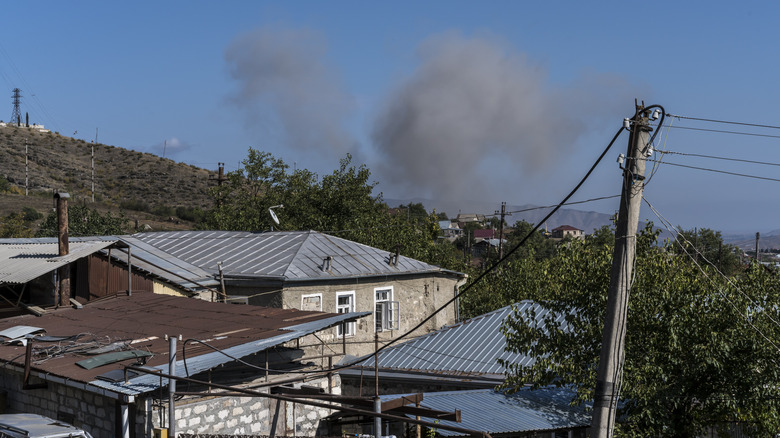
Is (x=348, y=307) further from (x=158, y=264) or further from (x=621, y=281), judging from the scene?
(x=621, y=281)

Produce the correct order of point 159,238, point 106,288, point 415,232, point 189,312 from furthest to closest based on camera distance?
point 415,232 → point 159,238 → point 106,288 → point 189,312

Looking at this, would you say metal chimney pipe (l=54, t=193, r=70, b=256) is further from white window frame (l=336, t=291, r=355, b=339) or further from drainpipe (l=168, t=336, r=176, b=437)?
drainpipe (l=168, t=336, r=176, b=437)

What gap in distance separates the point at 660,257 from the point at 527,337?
9.70 feet

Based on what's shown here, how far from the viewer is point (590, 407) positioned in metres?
14.1

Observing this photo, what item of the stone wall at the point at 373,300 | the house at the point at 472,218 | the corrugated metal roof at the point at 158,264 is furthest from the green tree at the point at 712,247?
the corrugated metal roof at the point at 158,264

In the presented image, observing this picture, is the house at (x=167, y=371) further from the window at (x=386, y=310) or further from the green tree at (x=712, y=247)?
the green tree at (x=712, y=247)

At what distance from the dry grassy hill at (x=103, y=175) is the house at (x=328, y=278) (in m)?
36.4

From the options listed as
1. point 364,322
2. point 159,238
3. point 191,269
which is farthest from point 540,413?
point 159,238

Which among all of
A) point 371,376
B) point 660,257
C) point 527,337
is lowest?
point 371,376

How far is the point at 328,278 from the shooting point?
23.4 metres

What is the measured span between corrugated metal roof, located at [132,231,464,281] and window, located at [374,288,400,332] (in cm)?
85

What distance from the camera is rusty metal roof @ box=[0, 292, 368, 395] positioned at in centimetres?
1249

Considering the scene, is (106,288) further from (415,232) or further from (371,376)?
(415,232)

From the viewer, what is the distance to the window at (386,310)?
997 inches
